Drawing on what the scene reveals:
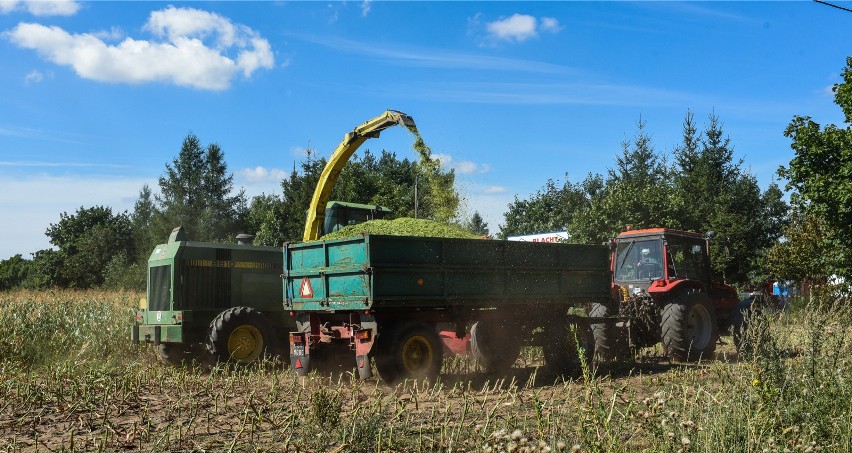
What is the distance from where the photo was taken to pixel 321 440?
4.98m

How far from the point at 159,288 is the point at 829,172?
659 inches

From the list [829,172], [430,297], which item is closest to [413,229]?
[430,297]

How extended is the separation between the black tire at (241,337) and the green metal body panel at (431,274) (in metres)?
1.31

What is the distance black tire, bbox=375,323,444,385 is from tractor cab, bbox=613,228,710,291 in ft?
16.4

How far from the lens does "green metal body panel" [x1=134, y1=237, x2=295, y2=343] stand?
1162 cm

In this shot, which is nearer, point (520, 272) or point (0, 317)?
point (520, 272)

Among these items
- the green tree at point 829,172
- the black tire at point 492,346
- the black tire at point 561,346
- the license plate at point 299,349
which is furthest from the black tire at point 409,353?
the green tree at point 829,172

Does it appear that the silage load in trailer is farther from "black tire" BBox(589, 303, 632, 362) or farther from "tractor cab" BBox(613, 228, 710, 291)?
"tractor cab" BBox(613, 228, 710, 291)

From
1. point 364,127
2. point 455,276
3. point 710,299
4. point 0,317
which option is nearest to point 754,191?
point 710,299

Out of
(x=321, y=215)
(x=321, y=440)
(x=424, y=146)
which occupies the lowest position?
(x=321, y=440)

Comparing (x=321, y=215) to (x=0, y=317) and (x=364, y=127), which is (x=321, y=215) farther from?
(x=0, y=317)

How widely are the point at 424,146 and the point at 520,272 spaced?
12.8 ft

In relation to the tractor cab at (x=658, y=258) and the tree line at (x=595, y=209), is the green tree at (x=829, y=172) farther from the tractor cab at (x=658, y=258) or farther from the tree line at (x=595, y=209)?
the tractor cab at (x=658, y=258)

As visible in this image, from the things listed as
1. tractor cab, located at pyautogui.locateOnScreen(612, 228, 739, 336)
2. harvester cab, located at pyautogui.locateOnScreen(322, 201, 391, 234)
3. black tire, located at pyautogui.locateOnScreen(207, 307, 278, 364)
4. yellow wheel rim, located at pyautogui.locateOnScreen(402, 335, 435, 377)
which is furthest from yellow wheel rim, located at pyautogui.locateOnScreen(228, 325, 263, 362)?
tractor cab, located at pyautogui.locateOnScreen(612, 228, 739, 336)
